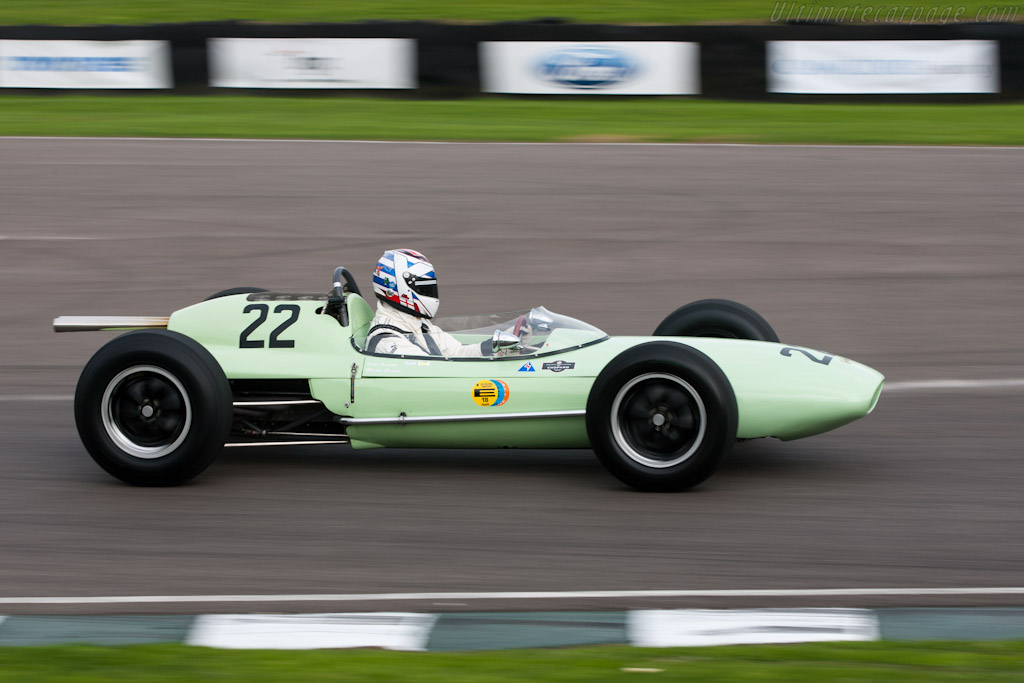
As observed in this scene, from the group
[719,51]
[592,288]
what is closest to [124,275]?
[592,288]

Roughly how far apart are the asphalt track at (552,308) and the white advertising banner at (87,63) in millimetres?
3063

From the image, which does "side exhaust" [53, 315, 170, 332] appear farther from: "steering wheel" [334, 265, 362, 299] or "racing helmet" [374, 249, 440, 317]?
"racing helmet" [374, 249, 440, 317]

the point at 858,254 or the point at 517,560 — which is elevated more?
the point at 858,254

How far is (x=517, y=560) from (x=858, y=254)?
24.9ft

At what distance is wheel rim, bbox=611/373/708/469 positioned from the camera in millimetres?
5918

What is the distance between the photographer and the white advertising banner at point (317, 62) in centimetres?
1886

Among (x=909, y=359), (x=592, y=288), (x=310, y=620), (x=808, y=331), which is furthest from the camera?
(x=592, y=288)

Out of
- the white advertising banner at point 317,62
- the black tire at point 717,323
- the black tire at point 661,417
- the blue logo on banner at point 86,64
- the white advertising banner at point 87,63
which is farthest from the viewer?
the blue logo on banner at point 86,64

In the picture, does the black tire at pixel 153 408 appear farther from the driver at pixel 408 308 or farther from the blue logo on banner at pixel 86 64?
the blue logo on banner at pixel 86 64

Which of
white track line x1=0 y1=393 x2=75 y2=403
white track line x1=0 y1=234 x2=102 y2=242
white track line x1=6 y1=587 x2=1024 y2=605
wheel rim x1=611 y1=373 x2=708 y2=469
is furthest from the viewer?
white track line x1=0 y1=234 x2=102 y2=242

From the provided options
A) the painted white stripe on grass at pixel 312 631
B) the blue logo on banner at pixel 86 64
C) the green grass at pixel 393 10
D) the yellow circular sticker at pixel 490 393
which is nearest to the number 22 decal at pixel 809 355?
the yellow circular sticker at pixel 490 393

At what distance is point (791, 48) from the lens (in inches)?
719

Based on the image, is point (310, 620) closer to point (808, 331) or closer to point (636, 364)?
point (636, 364)

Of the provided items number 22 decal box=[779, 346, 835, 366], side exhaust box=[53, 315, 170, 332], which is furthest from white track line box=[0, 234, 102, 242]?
number 22 decal box=[779, 346, 835, 366]
